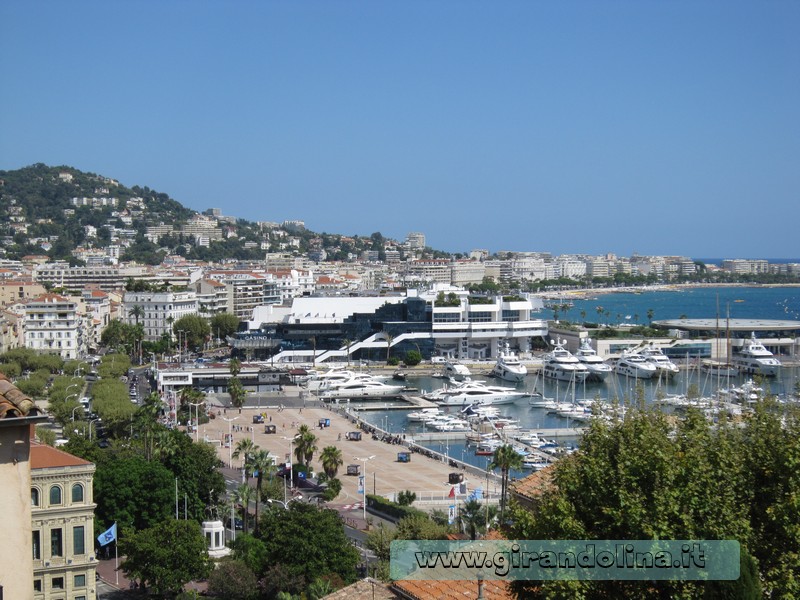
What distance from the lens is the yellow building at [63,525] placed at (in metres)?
15.4

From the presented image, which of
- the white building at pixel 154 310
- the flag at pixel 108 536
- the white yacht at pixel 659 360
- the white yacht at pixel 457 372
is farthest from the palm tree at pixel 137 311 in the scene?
the flag at pixel 108 536

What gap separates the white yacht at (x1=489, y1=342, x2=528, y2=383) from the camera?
173 ft

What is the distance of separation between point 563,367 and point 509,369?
2.84 metres

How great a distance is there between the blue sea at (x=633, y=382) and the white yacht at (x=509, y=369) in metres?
0.68

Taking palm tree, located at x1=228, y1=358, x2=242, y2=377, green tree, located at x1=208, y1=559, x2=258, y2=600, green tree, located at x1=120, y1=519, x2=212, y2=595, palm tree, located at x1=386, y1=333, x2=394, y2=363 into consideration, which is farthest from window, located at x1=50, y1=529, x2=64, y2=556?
palm tree, located at x1=386, y1=333, x2=394, y2=363

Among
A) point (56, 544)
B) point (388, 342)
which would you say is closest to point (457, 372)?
point (388, 342)

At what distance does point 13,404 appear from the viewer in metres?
4.43

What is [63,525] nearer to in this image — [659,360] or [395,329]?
[659,360]

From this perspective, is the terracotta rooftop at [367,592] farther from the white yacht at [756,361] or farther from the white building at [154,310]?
the white building at [154,310]

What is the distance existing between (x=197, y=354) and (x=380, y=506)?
3810 centimetres

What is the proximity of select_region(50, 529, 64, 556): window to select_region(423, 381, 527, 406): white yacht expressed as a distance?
28847mm

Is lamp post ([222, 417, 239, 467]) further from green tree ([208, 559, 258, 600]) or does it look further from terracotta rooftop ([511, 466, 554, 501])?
terracotta rooftop ([511, 466, 554, 501])

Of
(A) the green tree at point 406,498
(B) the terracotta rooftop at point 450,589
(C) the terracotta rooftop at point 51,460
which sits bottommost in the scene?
(A) the green tree at point 406,498

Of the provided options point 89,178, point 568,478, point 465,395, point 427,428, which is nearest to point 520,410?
point 465,395
